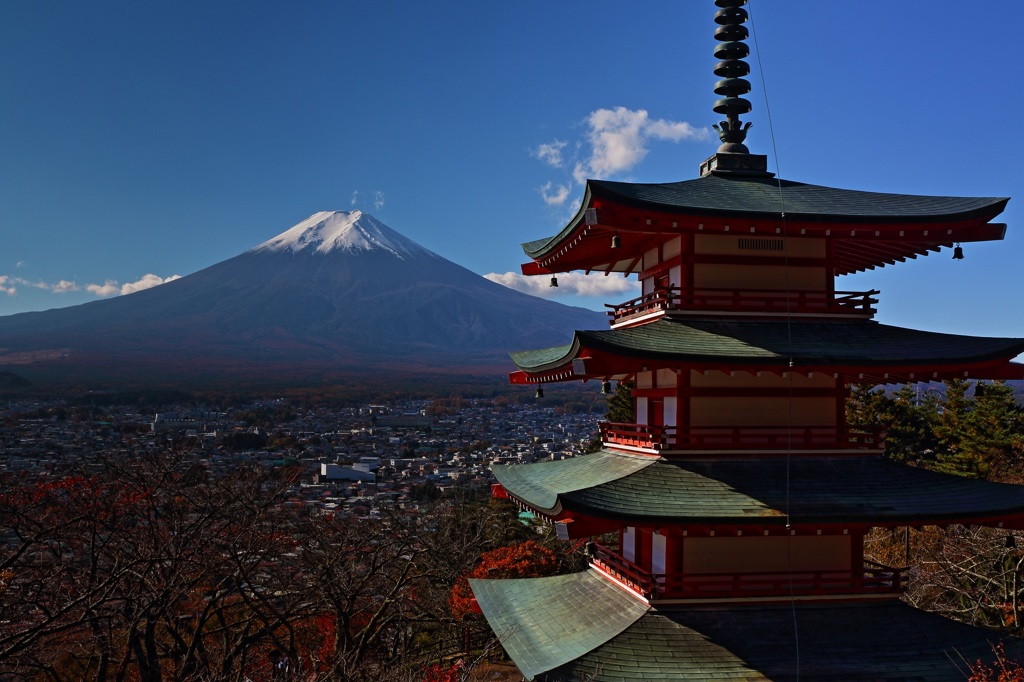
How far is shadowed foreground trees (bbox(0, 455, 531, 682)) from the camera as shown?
12.1 metres

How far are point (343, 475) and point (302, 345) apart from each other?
10830cm

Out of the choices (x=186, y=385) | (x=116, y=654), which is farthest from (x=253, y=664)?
(x=186, y=385)

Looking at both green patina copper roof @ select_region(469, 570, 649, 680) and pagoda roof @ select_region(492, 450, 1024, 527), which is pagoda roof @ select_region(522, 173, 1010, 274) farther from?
green patina copper roof @ select_region(469, 570, 649, 680)

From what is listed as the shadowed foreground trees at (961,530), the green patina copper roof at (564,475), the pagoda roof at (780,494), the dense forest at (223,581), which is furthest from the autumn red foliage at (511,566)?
the pagoda roof at (780,494)

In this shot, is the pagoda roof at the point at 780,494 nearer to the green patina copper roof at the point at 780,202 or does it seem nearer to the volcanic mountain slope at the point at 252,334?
the green patina copper roof at the point at 780,202

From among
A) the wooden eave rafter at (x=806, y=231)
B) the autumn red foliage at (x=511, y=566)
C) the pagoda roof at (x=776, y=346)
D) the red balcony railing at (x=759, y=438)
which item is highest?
the wooden eave rafter at (x=806, y=231)

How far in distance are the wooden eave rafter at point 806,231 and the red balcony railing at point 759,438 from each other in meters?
2.78

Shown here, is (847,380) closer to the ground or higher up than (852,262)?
closer to the ground

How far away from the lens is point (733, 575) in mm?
10258

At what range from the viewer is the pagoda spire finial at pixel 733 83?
1299 centimetres

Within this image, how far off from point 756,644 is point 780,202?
610 cm

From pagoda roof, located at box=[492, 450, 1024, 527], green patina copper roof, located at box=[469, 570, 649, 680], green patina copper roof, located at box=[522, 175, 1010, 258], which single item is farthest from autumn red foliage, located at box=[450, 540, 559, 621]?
green patina copper roof, located at box=[522, 175, 1010, 258]

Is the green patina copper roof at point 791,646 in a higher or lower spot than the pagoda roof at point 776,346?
lower

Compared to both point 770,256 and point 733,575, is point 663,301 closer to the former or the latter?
point 770,256
